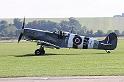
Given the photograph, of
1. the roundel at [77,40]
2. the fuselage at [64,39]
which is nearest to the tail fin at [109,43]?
the fuselage at [64,39]

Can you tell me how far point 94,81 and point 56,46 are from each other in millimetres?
21024

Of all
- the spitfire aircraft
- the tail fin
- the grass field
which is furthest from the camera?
the tail fin

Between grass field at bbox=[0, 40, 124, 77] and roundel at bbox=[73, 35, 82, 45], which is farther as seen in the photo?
roundel at bbox=[73, 35, 82, 45]

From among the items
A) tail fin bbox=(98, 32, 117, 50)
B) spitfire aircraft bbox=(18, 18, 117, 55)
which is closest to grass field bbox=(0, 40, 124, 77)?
spitfire aircraft bbox=(18, 18, 117, 55)

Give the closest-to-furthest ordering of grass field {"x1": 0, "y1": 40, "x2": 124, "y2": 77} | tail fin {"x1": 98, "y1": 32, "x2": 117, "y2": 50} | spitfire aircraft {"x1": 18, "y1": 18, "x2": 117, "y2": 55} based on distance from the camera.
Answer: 1. grass field {"x1": 0, "y1": 40, "x2": 124, "y2": 77}
2. spitfire aircraft {"x1": 18, "y1": 18, "x2": 117, "y2": 55}
3. tail fin {"x1": 98, "y1": 32, "x2": 117, "y2": 50}

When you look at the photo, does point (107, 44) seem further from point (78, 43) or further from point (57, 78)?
point (57, 78)

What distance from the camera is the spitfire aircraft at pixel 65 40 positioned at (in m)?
36.3

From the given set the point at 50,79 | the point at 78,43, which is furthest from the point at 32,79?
the point at 78,43

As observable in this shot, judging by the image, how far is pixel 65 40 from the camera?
36531 millimetres

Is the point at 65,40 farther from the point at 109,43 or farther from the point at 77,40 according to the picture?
the point at 109,43

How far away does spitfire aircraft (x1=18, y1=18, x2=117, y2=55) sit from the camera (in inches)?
1431

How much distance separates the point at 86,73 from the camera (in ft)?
61.3

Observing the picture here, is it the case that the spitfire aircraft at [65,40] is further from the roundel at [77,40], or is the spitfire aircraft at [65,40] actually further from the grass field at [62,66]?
the grass field at [62,66]

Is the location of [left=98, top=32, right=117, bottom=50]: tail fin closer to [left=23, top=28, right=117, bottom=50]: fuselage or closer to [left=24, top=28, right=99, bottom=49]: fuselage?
[left=23, top=28, right=117, bottom=50]: fuselage
